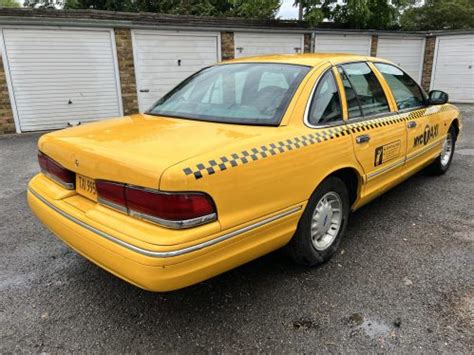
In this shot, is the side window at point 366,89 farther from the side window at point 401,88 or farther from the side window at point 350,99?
the side window at point 401,88

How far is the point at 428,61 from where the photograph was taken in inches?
561

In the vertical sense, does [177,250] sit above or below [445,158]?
above

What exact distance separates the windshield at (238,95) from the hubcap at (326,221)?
754 mm

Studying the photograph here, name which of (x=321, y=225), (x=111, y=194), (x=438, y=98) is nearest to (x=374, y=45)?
(x=438, y=98)

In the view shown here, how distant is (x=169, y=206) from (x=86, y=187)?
30.0 inches

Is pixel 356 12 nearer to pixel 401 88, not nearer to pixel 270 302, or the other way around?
pixel 401 88

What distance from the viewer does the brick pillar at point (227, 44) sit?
1076 cm

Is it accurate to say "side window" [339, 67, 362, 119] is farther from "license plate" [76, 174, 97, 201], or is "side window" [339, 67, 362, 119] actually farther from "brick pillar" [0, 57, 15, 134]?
"brick pillar" [0, 57, 15, 134]

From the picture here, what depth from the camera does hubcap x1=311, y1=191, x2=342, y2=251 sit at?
2.79m

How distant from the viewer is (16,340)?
224cm

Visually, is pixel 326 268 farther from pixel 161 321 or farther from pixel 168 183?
pixel 168 183

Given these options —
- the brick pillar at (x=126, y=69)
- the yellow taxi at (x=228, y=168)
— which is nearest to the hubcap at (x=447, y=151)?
the yellow taxi at (x=228, y=168)

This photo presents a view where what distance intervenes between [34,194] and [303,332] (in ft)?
6.69

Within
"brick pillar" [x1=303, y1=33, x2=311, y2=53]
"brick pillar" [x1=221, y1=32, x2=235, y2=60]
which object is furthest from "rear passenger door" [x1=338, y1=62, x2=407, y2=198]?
"brick pillar" [x1=303, y1=33, x2=311, y2=53]
